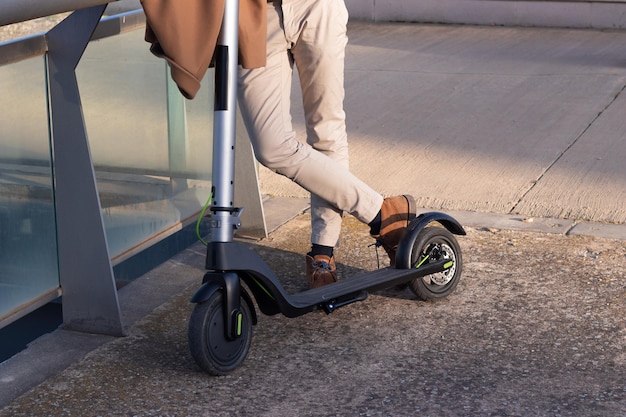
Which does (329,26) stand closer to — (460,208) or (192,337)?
(192,337)

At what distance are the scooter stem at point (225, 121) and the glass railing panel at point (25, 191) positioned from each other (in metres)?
0.79

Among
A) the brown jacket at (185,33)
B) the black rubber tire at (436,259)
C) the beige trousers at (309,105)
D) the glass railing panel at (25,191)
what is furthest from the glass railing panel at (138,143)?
the black rubber tire at (436,259)

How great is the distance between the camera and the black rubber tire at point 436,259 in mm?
3740

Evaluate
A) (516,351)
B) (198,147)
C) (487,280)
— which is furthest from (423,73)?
(516,351)

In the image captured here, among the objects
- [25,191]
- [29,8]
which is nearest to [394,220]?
[25,191]

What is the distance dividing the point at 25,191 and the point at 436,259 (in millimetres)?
1522

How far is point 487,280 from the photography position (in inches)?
159

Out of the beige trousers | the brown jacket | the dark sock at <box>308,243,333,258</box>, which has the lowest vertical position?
the dark sock at <box>308,243,333,258</box>

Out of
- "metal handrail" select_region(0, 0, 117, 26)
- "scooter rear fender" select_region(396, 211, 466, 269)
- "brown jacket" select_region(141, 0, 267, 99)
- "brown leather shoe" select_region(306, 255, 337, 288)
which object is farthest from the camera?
"brown leather shoe" select_region(306, 255, 337, 288)

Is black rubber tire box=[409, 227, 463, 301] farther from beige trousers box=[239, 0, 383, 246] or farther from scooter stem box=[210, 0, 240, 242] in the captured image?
scooter stem box=[210, 0, 240, 242]

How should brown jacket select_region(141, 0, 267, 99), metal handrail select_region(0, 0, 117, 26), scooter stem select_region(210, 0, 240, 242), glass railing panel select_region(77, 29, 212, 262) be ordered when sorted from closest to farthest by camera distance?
metal handrail select_region(0, 0, 117, 26) < brown jacket select_region(141, 0, 267, 99) < scooter stem select_region(210, 0, 240, 242) < glass railing panel select_region(77, 29, 212, 262)

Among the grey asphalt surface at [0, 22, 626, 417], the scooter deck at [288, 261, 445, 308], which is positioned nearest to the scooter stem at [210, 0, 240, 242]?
the scooter deck at [288, 261, 445, 308]

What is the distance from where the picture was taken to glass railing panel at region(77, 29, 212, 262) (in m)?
4.05

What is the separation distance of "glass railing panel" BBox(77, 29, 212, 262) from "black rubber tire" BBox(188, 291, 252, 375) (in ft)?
3.49
